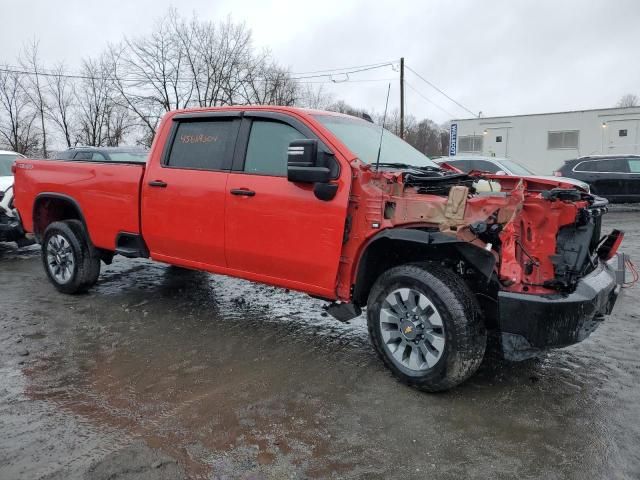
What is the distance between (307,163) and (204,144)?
57.3 inches

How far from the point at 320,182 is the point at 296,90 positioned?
42932mm

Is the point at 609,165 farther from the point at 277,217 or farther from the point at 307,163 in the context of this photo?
the point at 307,163

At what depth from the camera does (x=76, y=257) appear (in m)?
5.49

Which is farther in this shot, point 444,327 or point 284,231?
point 284,231

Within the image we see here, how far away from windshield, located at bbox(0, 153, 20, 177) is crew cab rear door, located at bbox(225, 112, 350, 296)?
7.55 meters

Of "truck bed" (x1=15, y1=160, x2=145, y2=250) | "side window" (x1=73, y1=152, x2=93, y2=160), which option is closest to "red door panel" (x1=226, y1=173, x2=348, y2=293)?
"truck bed" (x1=15, y1=160, x2=145, y2=250)

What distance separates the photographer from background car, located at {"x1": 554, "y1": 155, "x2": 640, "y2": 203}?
14594mm

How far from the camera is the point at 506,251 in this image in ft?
10.0

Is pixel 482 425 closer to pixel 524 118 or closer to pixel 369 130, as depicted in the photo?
pixel 369 130

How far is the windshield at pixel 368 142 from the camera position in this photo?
3.98 metres

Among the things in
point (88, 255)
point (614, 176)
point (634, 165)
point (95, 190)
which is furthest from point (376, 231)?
point (634, 165)

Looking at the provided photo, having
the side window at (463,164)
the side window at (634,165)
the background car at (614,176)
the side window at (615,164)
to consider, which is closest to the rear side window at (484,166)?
the side window at (463,164)

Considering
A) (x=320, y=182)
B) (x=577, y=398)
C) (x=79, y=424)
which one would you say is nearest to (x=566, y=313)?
(x=577, y=398)

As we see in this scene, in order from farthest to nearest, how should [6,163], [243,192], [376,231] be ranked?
[6,163]
[243,192]
[376,231]
